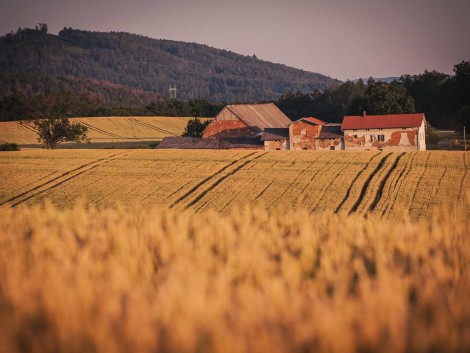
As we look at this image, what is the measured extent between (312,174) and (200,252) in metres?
28.9

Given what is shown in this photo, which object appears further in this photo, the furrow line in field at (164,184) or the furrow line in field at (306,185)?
the furrow line in field at (164,184)

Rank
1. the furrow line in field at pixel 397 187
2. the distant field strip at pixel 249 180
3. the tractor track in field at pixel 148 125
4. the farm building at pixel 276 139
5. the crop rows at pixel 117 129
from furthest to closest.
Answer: the tractor track in field at pixel 148 125
the crop rows at pixel 117 129
the farm building at pixel 276 139
the distant field strip at pixel 249 180
the furrow line in field at pixel 397 187

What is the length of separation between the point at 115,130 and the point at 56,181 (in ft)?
236

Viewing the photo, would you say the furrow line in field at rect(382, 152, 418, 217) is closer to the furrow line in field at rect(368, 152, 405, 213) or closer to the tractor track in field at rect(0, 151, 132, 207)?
the furrow line in field at rect(368, 152, 405, 213)

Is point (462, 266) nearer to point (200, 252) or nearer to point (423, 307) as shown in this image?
point (423, 307)

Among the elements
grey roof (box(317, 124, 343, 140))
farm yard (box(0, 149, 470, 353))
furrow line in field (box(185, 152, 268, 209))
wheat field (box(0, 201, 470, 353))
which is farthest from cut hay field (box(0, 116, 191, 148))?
wheat field (box(0, 201, 470, 353))

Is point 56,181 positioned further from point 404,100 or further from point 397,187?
point 404,100

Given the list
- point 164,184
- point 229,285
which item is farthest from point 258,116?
point 229,285

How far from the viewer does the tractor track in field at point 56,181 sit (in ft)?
116

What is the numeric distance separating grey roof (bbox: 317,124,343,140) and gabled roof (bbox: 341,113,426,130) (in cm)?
137

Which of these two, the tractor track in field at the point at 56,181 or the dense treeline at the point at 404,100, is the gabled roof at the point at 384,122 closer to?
the dense treeline at the point at 404,100

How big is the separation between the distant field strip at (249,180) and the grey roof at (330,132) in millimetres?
20818

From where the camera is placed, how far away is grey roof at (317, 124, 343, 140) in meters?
67.9

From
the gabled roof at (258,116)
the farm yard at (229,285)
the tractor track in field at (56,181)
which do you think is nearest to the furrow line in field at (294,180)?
the tractor track in field at (56,181)
